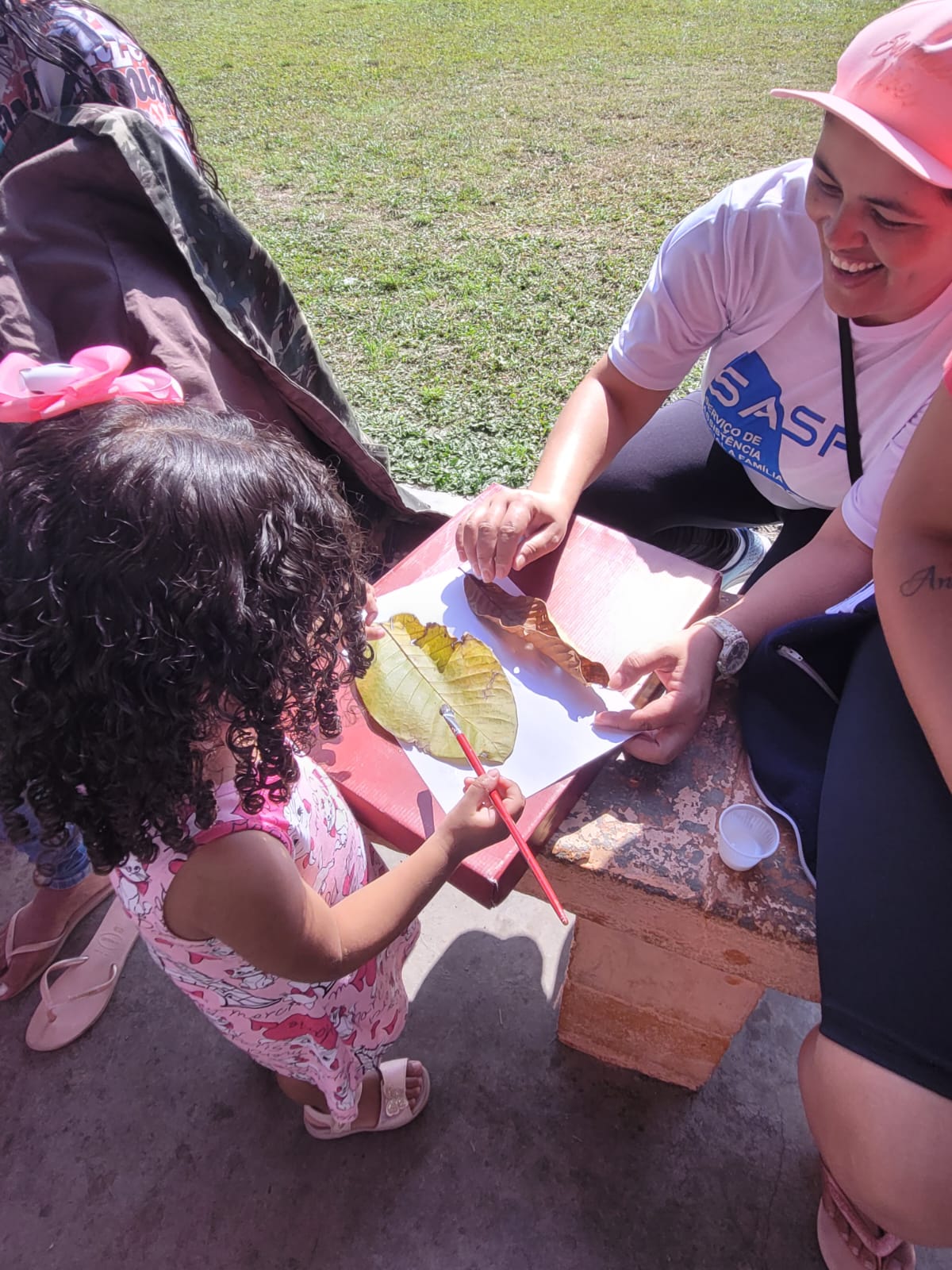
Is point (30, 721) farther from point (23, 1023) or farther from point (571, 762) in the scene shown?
Answer: point (23, 1023)

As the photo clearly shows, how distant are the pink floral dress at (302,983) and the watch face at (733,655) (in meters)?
0.59

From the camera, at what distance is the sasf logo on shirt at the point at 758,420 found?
Answer: 148cm

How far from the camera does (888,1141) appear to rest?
87 centimetres

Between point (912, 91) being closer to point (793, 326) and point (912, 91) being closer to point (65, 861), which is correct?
point (793, 326)

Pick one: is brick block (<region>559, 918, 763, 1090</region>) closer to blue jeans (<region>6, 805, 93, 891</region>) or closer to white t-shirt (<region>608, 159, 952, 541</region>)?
white t-shirt (<region>608, 159, 952, 541</region>)

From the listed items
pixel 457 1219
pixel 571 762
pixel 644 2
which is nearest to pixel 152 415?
pixel 571 762

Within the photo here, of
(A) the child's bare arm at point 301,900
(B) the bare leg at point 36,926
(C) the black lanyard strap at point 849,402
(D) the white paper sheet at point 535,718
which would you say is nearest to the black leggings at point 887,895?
(D) the white paper sheet at point 535,718

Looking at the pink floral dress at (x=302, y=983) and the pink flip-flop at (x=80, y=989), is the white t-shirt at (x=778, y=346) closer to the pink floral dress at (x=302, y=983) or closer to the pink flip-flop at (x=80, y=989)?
the pink floral dress at (x=302, y=983)

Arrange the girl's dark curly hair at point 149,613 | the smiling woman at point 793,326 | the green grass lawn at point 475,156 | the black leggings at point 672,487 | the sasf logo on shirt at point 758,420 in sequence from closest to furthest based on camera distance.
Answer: the girl's dark curly hair at point 149,613
the smiling woman at point 793,326
the sasf logo on shirt at point 758,420
the black leggings at point 672,487
the green grass lawn at point 475,156

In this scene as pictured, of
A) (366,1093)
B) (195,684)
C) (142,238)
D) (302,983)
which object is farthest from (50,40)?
(366,1093)

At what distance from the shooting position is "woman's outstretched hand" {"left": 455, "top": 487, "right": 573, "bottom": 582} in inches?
51.3

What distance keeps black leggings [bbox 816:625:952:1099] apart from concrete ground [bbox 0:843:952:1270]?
703 millimetres

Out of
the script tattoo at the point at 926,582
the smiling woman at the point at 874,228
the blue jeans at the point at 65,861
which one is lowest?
the blue jeans at the point at 65,861

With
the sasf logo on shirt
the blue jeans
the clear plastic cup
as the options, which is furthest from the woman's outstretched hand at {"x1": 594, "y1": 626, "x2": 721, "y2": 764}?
the blue jeans
